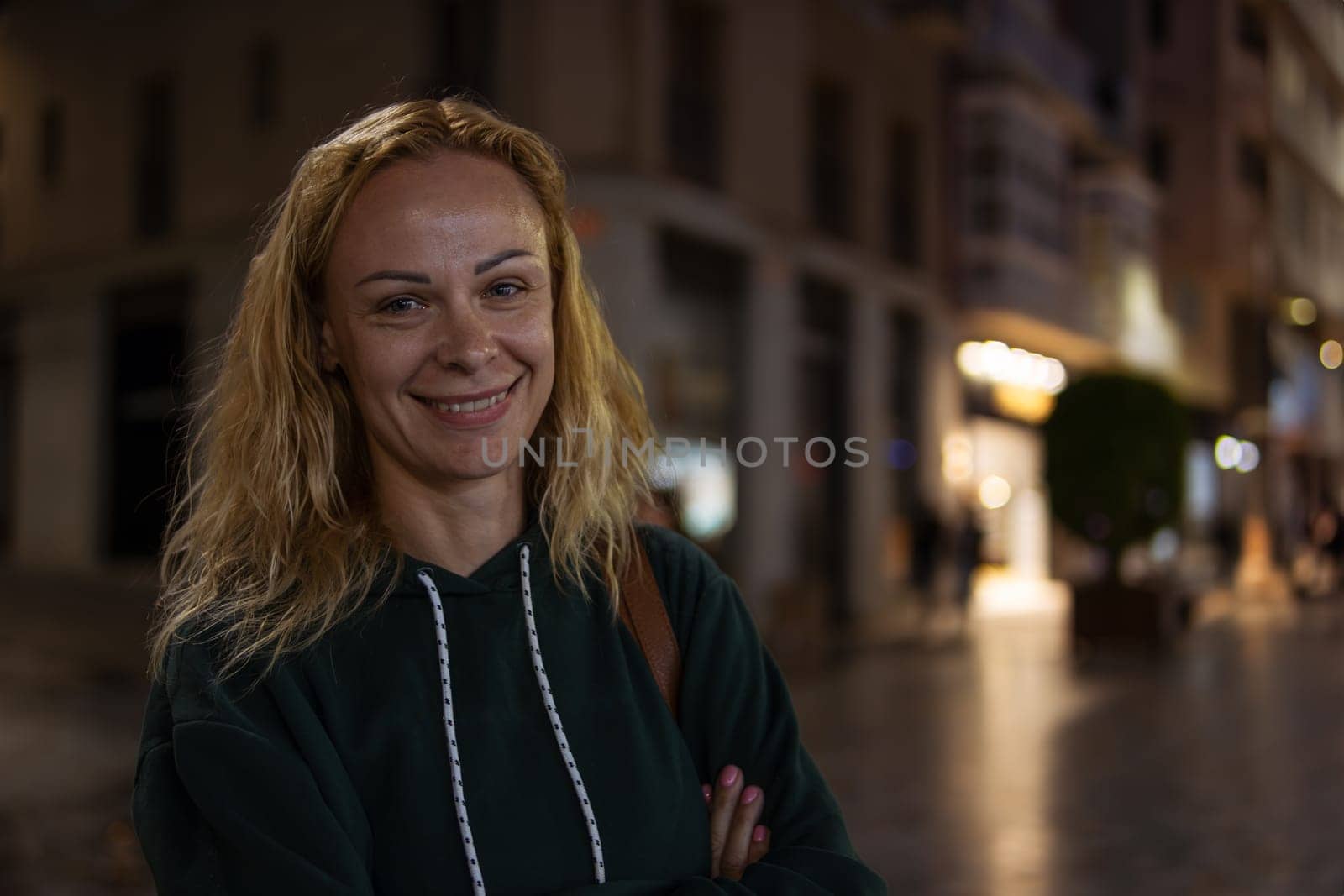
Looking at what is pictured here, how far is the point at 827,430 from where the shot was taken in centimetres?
1897

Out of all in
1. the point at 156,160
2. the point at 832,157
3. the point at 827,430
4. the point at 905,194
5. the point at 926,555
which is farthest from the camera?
the point at 905,194

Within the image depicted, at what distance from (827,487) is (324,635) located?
57.2 ft

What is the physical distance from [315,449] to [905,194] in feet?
65.4

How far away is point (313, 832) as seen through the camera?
174 cm

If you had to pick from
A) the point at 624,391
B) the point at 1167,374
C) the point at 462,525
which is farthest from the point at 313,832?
the point at 1167,374

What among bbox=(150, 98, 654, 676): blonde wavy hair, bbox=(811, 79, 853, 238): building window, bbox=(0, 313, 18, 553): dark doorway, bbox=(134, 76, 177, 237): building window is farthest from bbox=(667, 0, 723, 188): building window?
bbox=(150, 98, 654, 676): blonde wavy hair

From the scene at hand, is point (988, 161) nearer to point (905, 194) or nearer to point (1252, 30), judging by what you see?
point (905, 194)

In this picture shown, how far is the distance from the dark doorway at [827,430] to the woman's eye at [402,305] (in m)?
16.1

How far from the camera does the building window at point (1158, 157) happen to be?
26359 mm

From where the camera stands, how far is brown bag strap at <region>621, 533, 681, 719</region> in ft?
6.73

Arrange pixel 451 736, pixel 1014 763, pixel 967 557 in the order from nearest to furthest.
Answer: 1. pixel 451 736
2. pixel 1014 763
3. pixel 967 557

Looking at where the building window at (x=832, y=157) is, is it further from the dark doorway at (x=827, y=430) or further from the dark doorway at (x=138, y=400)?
the dark doorway at (x=138, y=400)

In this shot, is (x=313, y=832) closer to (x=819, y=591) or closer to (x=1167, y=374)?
(x=819, y=591)

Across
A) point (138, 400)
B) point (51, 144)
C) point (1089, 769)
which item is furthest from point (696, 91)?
point (51, 144)
